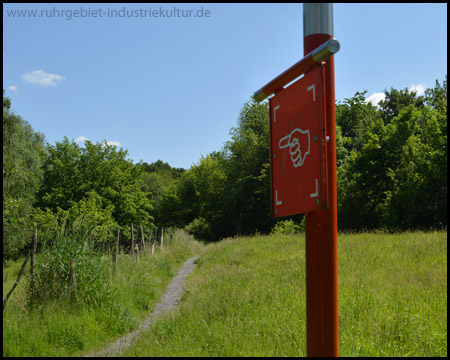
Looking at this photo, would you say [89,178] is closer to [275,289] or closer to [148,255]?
[148,255]

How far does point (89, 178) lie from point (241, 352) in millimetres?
39747

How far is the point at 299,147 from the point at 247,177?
38.2 m

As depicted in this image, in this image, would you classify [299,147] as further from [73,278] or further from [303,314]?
[73,278]

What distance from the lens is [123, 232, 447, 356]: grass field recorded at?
4273 mm

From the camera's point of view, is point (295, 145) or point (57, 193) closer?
point (295, 145)

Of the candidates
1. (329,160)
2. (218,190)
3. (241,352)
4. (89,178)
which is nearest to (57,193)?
(89,178)

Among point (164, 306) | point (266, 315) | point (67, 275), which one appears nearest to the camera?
point (266, 315)

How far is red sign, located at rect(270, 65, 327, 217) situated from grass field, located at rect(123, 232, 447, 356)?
2.66m

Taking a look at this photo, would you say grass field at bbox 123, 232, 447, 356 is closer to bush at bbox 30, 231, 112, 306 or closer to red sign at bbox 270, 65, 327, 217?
bush at bbox 30, 231, 112, 306

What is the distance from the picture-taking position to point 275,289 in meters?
7.18

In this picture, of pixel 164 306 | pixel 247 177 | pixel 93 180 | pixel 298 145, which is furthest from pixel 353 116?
pixel 298 145

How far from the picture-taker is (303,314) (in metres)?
5.43

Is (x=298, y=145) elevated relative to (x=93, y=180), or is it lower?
lower

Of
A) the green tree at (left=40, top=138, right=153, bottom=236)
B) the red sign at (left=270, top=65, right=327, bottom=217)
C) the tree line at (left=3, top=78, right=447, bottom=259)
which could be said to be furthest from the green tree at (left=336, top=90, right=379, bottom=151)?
the red sign at (left=270, top=65, right=327, bottom=217)
